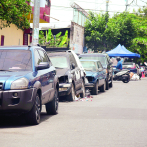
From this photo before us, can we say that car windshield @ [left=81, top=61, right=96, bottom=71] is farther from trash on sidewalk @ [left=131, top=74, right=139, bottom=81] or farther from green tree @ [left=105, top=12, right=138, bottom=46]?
green tree @ [left=105, top=12, right=138, bottom=46]

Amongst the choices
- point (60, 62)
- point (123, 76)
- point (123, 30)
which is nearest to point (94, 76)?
point (60, 62)

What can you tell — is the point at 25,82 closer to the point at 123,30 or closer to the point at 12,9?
the point at 12,9

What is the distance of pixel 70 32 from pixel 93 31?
19.0 feet

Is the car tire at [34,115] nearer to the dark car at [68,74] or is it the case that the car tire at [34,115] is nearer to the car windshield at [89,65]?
the dark car at [68,74]

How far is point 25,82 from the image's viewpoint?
743 cm

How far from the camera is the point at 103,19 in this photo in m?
46.2

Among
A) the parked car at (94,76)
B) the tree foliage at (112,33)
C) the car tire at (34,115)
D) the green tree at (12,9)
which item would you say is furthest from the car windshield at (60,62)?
the tree foliage at (112,33)

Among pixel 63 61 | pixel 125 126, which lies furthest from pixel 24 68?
pixel 63 61

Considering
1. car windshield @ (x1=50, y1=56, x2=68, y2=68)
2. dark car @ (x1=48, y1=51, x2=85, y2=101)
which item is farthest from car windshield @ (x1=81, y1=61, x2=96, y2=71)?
car windshield @ (x1=50, y1=56, x2=68, y2=68)

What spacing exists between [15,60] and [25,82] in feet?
3.69

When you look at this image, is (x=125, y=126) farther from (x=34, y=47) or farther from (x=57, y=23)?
(x=57, y=23)

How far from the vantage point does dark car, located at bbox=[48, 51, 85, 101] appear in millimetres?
13047

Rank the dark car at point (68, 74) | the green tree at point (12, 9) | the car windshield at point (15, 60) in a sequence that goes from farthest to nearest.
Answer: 1. the green tree at point (12, 9)
2. the dark car at point (68, 74)
3. the car windshield at point (15, 60)

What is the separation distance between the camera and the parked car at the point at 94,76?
16.5m
